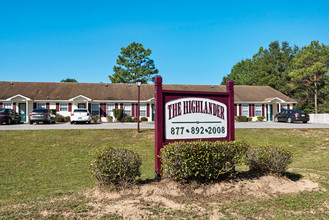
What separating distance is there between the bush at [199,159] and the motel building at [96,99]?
26.5m

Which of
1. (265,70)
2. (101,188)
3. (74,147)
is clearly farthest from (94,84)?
(265,70)

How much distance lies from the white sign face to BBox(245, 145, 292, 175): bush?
94cm

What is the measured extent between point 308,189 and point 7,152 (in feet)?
42.7

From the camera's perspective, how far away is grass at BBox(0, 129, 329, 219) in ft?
14.3

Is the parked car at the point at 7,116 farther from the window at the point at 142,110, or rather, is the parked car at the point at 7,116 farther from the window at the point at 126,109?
the window at the point at 142,110

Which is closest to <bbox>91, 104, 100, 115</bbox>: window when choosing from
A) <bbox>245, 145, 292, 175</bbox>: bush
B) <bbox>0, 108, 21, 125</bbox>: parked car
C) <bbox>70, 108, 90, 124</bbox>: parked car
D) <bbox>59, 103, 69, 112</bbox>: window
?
<bbox>59, 103, 69, 112</bbox>: window

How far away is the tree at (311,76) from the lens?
136ft

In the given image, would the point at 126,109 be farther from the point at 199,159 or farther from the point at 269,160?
the point at 199,159

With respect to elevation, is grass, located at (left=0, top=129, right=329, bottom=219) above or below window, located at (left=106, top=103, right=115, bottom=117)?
below

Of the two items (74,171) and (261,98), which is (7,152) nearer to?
(74,171)

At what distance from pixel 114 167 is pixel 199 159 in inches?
66.7

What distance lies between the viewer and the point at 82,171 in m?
9.89

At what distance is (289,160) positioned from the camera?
19.3 feet

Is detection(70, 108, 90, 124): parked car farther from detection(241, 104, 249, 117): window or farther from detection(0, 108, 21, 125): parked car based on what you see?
detection(241, 104, 249, 117): window
